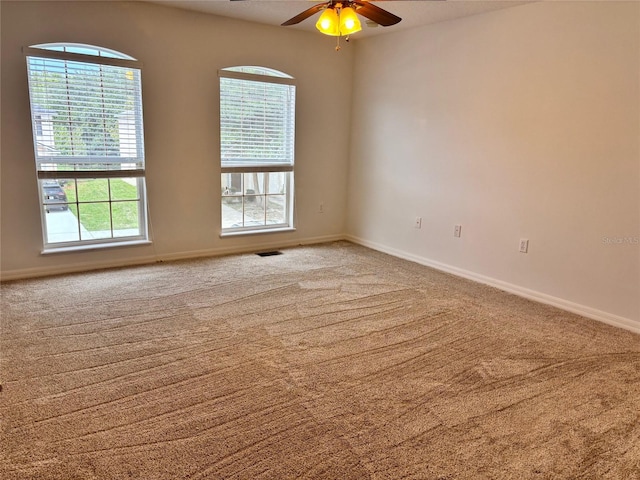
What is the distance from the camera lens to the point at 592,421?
212cm

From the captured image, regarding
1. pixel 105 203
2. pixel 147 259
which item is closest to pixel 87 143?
pixel 105 203

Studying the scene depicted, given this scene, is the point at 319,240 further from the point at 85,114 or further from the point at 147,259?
the point at 85,114

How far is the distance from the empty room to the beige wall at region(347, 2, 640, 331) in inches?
0.7

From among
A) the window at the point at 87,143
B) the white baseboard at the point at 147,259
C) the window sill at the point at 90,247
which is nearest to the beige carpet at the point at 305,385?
the white baseboard at the point at 147,259

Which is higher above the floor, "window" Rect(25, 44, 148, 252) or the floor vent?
"window" Rect(25, 44, 148, 252)

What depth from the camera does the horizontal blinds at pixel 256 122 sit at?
470 centimetres

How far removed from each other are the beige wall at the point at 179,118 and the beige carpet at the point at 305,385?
73cm

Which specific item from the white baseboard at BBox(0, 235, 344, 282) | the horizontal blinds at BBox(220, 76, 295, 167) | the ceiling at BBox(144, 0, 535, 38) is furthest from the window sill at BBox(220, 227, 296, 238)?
the ceiling at BBox(144, 0, 535, 38)

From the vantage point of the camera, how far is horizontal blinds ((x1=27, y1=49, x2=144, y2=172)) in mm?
3754

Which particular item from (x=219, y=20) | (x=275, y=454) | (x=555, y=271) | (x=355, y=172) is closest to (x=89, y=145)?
(x=219, y=20)

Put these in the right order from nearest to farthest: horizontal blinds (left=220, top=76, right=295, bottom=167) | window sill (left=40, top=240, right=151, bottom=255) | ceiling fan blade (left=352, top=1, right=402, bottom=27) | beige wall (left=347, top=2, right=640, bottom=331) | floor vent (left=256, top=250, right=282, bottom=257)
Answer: ceiling fan blade (left=352, top=1, right=402, bottom=27), beige wall (left=347, top=2, right=640, bottom=331), window sill (left=40, top=240, right=151, bottom=255), horizontal blinds (left=220, top=76, right=295, bottom=167), floor vent (left=256, top=250, right=282, bottom=257)

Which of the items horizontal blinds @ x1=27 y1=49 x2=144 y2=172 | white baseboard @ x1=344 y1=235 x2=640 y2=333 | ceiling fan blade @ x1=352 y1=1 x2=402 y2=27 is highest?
ceiling fan blade @ x1=352 y1=1 x2=402 y2=27

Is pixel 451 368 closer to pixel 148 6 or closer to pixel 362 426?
pixel 362 426

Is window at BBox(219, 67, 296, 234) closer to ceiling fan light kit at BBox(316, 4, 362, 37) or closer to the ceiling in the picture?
the ceiling
